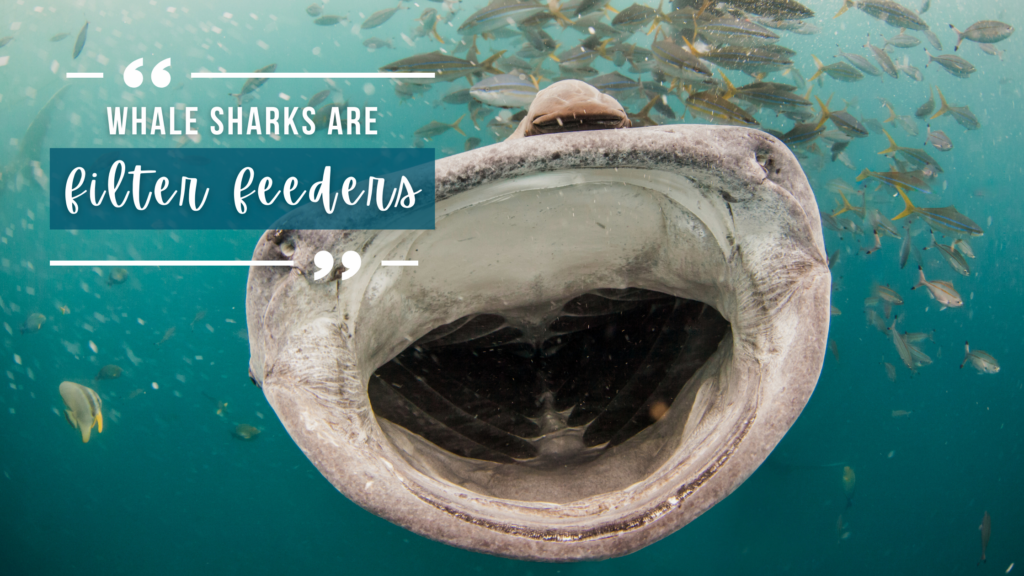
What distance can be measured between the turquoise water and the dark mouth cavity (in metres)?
20.3

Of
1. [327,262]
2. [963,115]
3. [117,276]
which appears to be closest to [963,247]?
[963,115]

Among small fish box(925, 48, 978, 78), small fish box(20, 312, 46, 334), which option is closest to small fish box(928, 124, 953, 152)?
small fish box(925, 48, 978, 78)

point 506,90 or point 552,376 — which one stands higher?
point 506,90

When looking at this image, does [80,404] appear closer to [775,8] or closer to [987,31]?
[775,8]

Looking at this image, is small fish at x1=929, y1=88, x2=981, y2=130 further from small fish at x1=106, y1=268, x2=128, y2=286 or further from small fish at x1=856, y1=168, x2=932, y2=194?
small fish at x1=106, y1=268, x2=128, y2=286

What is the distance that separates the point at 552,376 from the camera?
2.41 m

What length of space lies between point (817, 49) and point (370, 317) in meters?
36.1

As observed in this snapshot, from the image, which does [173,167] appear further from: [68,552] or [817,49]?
[817,49]

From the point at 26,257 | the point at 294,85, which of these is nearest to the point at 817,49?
the point at 294,85

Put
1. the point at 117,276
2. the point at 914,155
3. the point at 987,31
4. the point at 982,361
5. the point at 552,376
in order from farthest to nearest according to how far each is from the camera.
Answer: the point at 117,276 → the point at 982,361 → the point at 987,31 → the point at 914,155 → the point at 552,376

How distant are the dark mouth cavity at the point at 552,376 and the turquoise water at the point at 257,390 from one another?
66.6 ft

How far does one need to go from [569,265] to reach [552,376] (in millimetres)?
642

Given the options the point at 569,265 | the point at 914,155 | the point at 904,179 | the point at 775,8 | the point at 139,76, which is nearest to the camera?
the point at 569,265

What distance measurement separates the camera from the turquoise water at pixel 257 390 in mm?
26625
